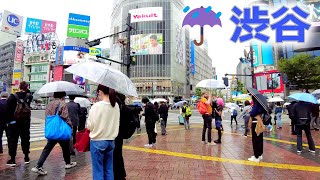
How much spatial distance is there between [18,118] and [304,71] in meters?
41.1

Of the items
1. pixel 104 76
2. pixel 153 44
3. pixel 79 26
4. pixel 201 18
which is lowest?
pixel 104 76

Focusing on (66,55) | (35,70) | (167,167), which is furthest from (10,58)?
(167,167)

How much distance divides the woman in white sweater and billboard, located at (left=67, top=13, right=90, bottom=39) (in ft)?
164

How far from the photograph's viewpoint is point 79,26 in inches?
2018

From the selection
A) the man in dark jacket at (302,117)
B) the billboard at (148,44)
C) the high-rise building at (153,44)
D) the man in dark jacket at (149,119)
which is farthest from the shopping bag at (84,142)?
the billboard at (148,44)

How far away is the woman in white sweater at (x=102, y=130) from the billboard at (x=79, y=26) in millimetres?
50005

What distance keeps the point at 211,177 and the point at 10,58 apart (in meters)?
101

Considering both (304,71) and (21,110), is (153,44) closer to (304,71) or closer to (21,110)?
(304,71)

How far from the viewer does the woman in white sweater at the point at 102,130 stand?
354 cm

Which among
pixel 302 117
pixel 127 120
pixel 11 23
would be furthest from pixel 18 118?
pixel 11 23

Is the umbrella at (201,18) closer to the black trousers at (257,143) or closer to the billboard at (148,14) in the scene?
the black trousers at (257,143)

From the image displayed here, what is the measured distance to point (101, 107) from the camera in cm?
354

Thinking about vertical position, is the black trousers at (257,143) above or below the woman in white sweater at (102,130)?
below

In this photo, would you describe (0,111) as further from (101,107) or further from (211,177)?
(211,177)
